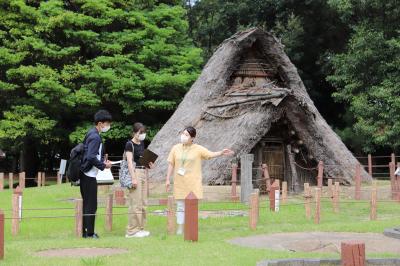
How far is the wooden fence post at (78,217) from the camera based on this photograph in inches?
339

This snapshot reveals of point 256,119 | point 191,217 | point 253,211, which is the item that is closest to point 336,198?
point 253,211

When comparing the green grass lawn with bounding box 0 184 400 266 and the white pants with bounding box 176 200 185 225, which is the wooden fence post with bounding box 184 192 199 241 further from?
the white pants with bounding box 176 200 185 225

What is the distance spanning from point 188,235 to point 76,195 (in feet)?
34.7

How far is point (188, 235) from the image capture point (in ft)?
26.2

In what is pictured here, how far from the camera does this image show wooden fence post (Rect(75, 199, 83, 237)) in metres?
8.62

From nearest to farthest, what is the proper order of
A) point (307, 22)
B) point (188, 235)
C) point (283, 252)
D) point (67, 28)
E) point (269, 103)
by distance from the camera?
point (283, 252)
point (188, 235)
point (269, 103)
point (67, 28)
point (307, 22)

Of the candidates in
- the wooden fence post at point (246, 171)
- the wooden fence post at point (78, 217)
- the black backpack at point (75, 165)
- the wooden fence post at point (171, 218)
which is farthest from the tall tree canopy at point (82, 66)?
the wooden fence post at point (171, 218)

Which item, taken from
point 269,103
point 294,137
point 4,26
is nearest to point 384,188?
point 294,137

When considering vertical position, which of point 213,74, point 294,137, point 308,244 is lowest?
point 308,244

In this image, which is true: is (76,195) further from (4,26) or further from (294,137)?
(4,26)

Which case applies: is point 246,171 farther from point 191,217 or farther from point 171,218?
point 191,217

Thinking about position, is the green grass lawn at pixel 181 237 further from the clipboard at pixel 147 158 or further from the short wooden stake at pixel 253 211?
the clipboard at pixel 147 158

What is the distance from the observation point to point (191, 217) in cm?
788

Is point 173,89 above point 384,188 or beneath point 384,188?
above
